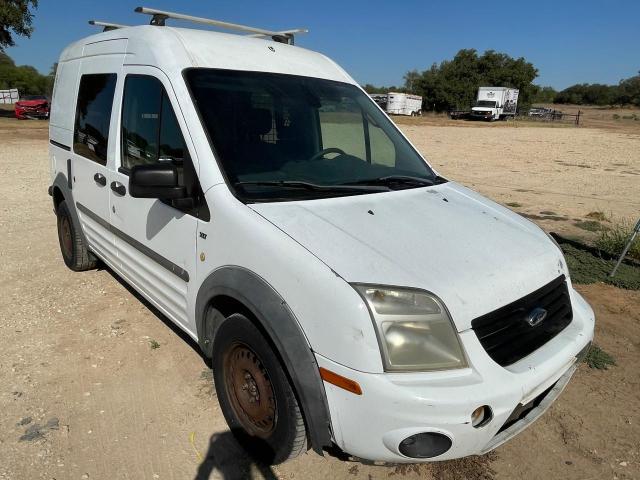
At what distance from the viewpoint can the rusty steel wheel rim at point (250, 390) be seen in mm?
2389

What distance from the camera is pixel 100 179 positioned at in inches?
146

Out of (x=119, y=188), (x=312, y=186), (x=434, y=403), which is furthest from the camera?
(x=119, y=188)

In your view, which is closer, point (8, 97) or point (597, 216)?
point (597, 216)

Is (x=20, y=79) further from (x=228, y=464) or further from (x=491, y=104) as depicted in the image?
(x=228, y=464)

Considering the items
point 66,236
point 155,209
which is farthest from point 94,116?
point 66,236

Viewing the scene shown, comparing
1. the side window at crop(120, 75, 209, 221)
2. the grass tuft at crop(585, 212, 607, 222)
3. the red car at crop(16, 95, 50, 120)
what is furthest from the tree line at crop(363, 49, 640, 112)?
the side window at crop(120, 75, 209, 221)

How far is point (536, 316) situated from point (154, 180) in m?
1.99

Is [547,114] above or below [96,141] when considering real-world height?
above

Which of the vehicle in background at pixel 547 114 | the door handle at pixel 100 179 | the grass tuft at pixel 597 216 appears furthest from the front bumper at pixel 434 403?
the vehicle in background at pixel 547 114

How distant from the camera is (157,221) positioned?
298cm

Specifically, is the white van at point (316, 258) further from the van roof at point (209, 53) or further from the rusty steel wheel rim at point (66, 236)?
the rusty steel wheel rim at point (66, 236)

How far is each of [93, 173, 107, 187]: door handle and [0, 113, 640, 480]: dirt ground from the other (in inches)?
45.7

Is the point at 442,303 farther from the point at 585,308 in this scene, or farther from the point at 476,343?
the point at 585,308

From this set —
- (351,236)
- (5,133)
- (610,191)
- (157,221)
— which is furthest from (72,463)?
(5,133)
